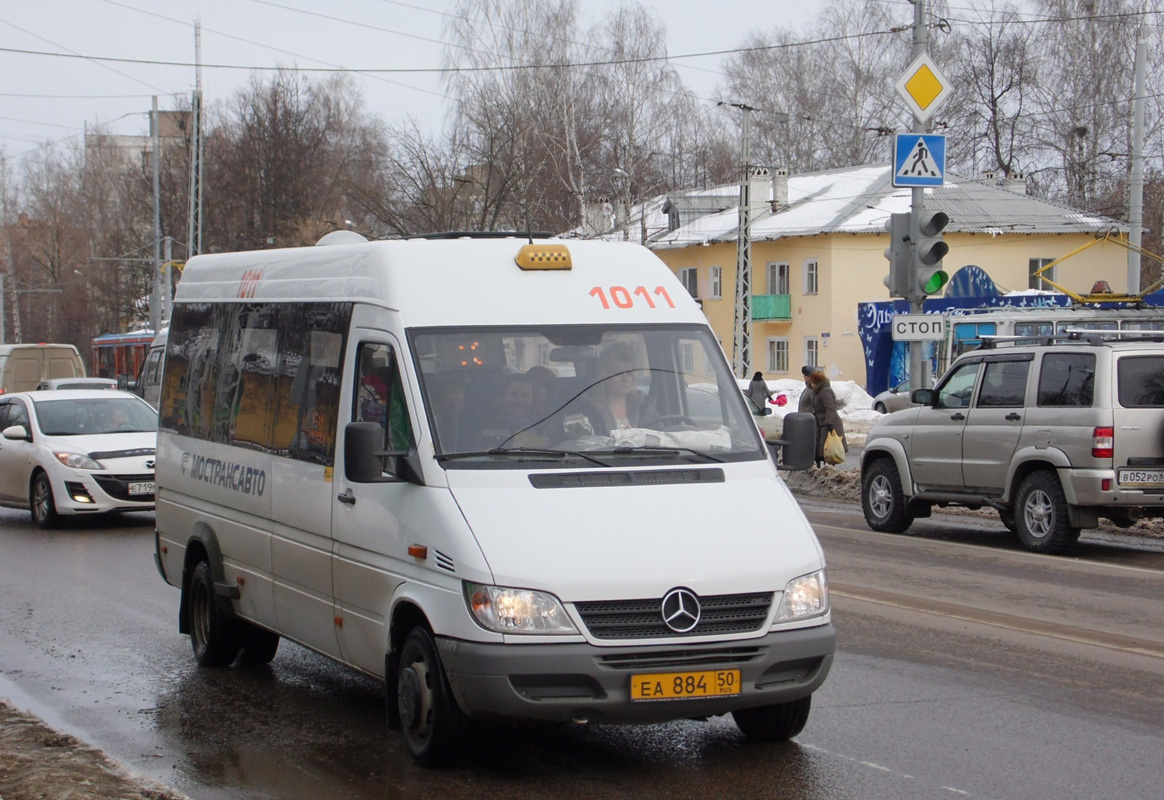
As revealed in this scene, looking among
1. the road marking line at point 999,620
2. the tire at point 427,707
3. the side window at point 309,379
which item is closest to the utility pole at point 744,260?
the road marking line at point 999,620

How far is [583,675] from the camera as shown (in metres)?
5.61

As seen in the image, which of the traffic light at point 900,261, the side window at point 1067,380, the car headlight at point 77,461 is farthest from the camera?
the traffic light at point 900,261

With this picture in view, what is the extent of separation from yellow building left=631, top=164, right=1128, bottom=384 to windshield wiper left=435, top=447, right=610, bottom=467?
45.7 metres

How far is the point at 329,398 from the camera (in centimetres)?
712

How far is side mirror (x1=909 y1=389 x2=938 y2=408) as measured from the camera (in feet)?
49.6

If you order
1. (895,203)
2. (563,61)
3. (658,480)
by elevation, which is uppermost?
(563,61)

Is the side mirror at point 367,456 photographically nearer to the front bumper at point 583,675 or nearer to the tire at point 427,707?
the tire at point 427,707

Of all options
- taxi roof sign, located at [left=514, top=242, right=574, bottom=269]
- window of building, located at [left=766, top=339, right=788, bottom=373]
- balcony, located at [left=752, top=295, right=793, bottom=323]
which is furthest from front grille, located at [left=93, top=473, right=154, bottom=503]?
window of building, located at [left=766, top=339, right=788, bottom=373]

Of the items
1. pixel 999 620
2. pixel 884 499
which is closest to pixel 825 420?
pixel 884 499

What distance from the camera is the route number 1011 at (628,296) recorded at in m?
6.91

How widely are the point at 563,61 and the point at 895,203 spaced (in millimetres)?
14124

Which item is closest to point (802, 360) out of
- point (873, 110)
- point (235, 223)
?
point (873, 110)

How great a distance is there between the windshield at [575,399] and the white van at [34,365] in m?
38.2

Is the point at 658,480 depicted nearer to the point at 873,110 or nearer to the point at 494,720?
the point at 494,720
